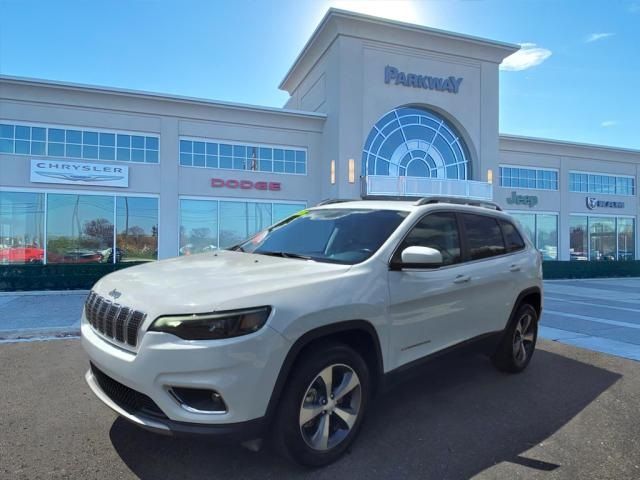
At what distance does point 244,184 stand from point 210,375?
17792 millimetres

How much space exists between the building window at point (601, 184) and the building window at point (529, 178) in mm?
1576

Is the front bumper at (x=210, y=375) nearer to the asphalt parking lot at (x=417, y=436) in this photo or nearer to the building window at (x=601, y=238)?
the asphalt parking lot at (x=417, y=436)

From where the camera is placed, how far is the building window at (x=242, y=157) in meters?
19.0

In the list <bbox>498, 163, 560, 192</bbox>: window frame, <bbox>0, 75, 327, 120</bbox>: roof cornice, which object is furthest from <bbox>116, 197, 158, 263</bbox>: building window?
<bbox>498, 163, 560, 192</bbox>: window frame

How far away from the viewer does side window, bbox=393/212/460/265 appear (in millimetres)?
3787

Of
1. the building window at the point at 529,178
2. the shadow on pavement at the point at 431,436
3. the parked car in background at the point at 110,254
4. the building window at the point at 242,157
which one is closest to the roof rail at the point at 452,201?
the shadow on pavement at the point at 431,436

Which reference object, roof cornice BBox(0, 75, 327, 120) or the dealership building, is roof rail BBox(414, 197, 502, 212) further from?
roof cornice BBox(0, 75, 327, 120)

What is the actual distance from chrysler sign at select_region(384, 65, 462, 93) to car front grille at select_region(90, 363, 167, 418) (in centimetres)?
2056

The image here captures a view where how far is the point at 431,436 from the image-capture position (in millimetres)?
3432

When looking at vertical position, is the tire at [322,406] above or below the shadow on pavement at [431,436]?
above

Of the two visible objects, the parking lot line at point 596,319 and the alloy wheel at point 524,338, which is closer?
the alloy wheel at point 524,338

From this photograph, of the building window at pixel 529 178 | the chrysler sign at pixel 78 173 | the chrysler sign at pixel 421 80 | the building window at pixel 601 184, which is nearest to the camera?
the chrysler sign at pixel 78 173

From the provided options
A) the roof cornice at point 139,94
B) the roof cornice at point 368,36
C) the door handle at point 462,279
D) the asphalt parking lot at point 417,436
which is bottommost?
the asphalt parking lot at point 417,436

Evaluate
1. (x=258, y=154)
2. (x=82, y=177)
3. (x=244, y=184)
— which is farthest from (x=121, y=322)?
(x=258, y=154)
